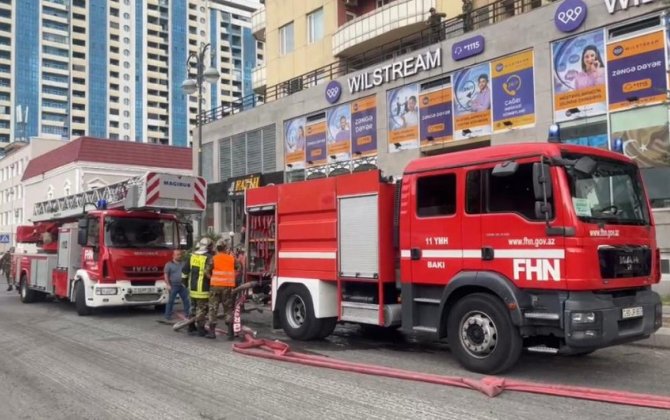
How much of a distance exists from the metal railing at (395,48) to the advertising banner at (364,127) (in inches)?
91.3

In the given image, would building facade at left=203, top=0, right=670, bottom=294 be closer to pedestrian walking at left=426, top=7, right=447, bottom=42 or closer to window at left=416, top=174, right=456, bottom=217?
pedestrian walking at left=426, top=7, right=447, bottom=42

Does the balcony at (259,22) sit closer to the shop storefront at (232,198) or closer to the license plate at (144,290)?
the shop storefront at (232,198)

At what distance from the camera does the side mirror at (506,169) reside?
666 cm

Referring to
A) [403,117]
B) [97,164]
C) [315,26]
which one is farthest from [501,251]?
[97,164]

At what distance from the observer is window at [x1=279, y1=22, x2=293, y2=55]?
97.9 ft

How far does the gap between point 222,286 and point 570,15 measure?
39.0ft

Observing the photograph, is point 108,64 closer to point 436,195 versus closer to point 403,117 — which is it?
point 403,117

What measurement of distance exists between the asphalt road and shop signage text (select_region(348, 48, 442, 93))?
38.3 feet

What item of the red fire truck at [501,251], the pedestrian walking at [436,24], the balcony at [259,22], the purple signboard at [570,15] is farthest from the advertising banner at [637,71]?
the balcony at [259,22]

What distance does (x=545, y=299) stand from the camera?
6504mm

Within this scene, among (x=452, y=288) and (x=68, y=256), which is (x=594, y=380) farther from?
(x=68, y=256)

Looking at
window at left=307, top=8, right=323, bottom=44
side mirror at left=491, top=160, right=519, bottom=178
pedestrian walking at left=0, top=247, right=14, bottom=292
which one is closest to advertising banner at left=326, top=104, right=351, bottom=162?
window at left=307, top=8, right=323, bottom=44


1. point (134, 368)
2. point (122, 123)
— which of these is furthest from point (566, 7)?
point (122, 123)

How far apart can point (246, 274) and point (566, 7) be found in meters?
11.3
